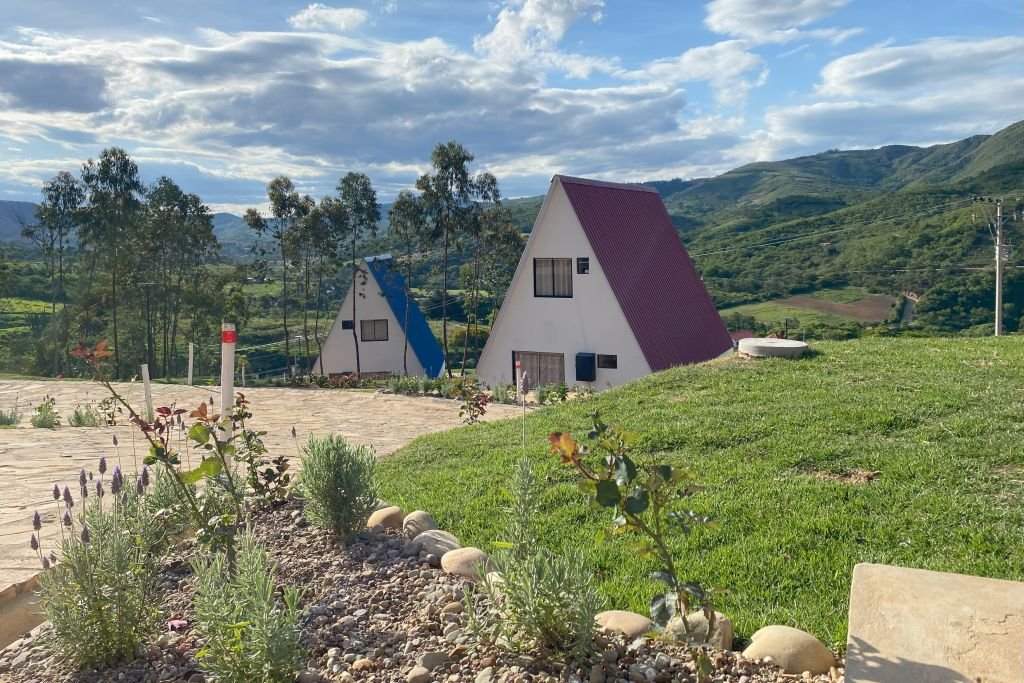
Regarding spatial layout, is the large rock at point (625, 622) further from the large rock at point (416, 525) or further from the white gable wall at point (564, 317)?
the white gable wall at point (564, 317)

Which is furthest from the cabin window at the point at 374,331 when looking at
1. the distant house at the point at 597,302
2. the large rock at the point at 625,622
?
the large rock at the point at 625,622

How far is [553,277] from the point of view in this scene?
65.4ft

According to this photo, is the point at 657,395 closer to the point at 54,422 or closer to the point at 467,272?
the point at 54,422

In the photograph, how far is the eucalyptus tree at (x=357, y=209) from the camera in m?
33.2

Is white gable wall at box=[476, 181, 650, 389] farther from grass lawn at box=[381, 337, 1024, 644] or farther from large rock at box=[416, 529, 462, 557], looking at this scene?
large rock at box=[416, 529, 462, 557]

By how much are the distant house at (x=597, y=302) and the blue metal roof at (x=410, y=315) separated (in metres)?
13.6

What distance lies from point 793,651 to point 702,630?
0.44 meters

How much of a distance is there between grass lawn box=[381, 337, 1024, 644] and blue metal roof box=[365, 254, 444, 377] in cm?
2344

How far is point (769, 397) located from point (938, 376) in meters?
2.62

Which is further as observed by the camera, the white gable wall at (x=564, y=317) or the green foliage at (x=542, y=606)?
the white gable wall at (x=564, y=317)

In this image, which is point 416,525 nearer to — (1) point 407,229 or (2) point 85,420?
(2) point 85,420

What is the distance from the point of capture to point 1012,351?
1174cm

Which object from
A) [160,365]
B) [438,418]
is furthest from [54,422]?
[160,365]

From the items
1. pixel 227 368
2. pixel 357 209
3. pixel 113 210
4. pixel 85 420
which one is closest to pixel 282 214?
pixel 357 209
